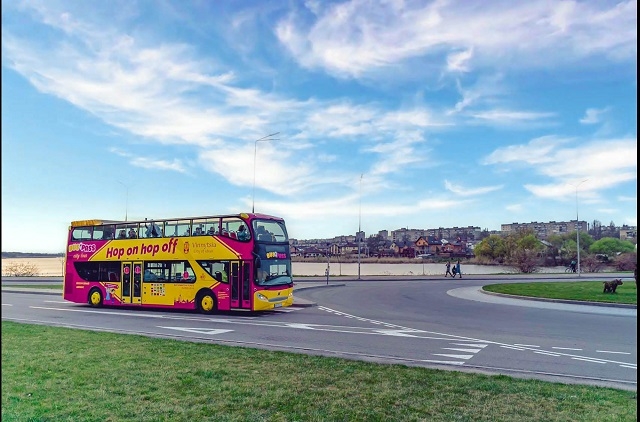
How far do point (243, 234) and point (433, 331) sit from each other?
8.29m

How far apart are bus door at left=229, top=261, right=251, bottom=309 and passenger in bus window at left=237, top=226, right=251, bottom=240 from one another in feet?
3.22

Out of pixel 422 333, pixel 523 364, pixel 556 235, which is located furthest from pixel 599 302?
pixel 556 235

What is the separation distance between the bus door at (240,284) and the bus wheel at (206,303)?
932mm

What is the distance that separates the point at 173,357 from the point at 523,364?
7.21m

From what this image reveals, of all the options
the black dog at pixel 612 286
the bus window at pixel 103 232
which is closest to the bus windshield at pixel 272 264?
the bus window at pixel 103 232

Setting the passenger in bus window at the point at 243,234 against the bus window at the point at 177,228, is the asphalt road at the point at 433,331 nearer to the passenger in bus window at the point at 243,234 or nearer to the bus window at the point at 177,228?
the passenger in bus window at the point at 243,234

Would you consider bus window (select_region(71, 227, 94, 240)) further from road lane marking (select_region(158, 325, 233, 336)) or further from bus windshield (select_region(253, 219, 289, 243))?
road lane marking (select_region(158, 325, 233, 336))

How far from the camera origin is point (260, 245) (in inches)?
765

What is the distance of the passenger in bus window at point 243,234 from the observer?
762 inches

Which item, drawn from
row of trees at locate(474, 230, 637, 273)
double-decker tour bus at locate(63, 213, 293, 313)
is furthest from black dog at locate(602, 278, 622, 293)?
row of trees at locate(474, 230, 637, 273)

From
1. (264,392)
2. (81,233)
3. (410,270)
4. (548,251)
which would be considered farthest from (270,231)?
(548,251)

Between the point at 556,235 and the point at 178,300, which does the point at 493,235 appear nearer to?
the point at 556,235

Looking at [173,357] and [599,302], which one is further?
[599,302]

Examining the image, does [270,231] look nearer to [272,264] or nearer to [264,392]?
[272,264]
